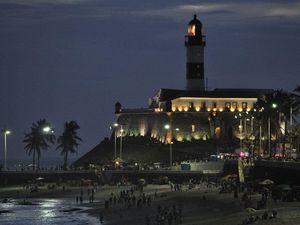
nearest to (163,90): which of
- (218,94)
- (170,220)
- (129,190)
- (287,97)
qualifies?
(218,94)

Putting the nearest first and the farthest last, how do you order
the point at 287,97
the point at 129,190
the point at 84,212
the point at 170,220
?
the point at 170,220 < the point at 84,212 < the point at 129,190 < the point at 287,97

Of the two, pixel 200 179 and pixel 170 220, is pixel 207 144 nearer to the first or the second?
pixel 200 179

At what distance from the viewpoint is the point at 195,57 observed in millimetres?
180375

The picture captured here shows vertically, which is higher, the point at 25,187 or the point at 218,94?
the point at 218,94

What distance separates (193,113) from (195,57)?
449 inches

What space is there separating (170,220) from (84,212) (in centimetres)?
1967

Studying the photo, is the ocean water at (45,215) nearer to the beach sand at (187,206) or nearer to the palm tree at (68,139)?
the beach sand at (187,206)

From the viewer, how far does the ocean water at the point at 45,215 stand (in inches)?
3201

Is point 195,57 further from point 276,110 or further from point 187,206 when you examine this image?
point 187,206

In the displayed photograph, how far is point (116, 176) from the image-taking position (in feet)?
424

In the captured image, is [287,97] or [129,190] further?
[287,97]

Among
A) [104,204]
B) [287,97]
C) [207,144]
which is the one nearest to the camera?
[104,204]

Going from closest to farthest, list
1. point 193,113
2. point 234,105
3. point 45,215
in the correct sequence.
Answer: point 45,215, point 193,113, point 234,105

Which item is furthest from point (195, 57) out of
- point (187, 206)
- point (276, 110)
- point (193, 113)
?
point (187, 206)
